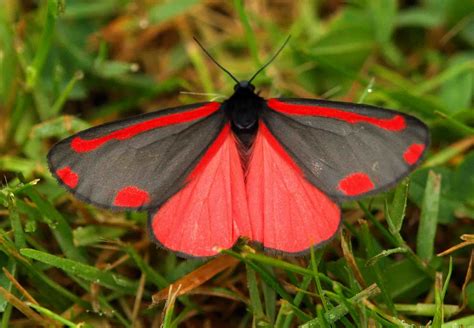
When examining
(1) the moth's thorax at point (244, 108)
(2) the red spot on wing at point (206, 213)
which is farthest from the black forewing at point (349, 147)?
(2) the red spot on wing at point (206, 213)

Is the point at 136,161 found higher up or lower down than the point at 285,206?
higher up

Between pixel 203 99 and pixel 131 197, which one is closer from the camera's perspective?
pixel 131 197

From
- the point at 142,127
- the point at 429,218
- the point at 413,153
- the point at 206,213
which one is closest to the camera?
the point at 413,153

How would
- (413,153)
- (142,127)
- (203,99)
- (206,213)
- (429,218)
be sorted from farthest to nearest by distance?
(203,99), (429,218), (142,127), (206,213), (413,153)

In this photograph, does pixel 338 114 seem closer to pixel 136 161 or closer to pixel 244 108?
pixel 244 108

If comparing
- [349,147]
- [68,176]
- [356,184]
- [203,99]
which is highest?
[203,99]

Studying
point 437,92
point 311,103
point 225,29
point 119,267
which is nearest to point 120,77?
point 225,29

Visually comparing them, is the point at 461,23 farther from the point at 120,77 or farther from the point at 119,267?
the point at 119,267

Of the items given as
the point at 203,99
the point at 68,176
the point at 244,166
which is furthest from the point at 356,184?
the point at 203,99
